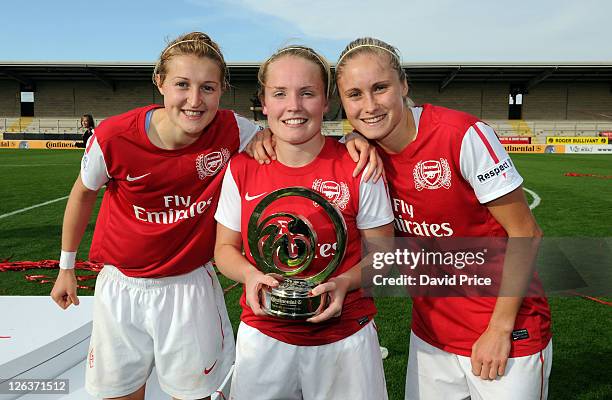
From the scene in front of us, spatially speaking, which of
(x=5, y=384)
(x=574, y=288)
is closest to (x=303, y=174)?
(x=5, y=384)

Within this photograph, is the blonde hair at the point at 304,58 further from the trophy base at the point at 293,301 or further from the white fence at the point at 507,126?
the white fence at the point at 507,126

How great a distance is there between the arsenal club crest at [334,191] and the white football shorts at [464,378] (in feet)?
2.38

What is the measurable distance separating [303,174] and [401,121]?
16.1 inches

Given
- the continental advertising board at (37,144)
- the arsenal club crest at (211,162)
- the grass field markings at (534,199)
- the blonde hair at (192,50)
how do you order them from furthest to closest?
the continental advertising board at (37,144)
the grass field markings at (534,199)
the arsenal club crest at (211,162)
the blonde hair at (192,50)

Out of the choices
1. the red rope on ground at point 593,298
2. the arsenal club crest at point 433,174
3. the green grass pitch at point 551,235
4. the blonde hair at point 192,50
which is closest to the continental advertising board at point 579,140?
the green grass pitch at point 551,235

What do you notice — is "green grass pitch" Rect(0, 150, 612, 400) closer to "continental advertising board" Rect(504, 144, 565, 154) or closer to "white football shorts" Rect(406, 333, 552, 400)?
"white football shorts" Rect(406, 333, 552, 400)

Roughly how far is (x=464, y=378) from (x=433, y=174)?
825mm

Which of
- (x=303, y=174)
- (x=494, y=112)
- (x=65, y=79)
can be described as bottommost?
(x=303, y=174)

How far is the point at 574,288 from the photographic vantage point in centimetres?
502

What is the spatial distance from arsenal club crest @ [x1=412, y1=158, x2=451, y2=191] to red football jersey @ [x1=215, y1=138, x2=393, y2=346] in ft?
0.48

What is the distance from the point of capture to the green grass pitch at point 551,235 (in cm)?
325

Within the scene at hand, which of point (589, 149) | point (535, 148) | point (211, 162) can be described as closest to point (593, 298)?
point (211, 162)

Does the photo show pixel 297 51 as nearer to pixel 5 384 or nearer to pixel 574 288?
pixel 5 384

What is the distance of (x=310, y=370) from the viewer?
1.76 m
